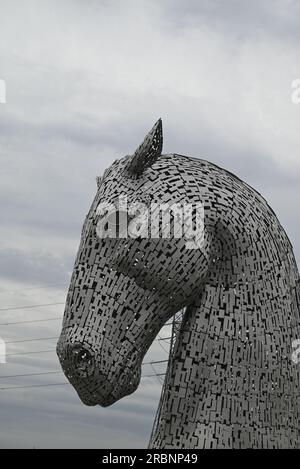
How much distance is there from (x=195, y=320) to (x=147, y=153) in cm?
105

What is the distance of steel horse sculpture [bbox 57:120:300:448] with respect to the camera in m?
4.65

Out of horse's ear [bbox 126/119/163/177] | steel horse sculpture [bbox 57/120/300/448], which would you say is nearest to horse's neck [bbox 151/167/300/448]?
steel horse sculpture [bbox 57/120/300/448]

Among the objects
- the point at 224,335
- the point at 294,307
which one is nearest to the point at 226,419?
the point at 224,335

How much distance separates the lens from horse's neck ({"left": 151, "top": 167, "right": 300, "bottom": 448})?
183 inches

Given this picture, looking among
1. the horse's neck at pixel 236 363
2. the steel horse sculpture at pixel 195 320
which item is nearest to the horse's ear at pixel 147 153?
the steel horse sculpture at pixel 195 320

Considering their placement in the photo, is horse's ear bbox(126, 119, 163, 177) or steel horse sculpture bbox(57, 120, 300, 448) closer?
steel horse sculpture bbox(57, 120, 300, 448)

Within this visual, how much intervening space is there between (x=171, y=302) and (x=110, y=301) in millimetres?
368

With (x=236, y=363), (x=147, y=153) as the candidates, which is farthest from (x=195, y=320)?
(x=147, y=153)

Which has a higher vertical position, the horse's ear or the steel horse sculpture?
the horse's ear

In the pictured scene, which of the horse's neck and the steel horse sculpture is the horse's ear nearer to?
the steel horse sculpture

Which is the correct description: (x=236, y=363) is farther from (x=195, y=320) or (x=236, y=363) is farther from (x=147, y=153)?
(x=147, y=153)

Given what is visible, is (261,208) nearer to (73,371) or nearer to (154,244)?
(154,244)

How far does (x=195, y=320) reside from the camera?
4.79m

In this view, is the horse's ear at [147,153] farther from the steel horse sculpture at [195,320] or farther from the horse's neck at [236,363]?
the horse's neck at [236,363]
